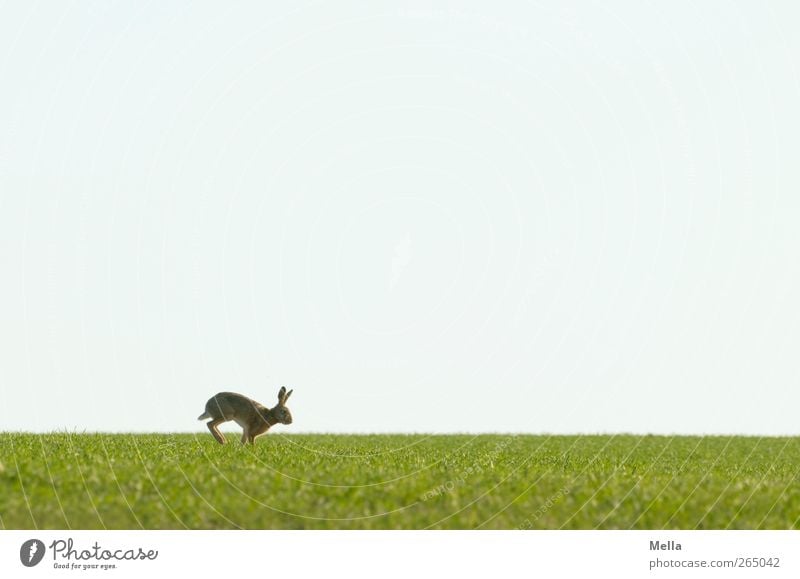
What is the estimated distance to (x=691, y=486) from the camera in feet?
59.4

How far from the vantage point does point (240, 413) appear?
24031mm
